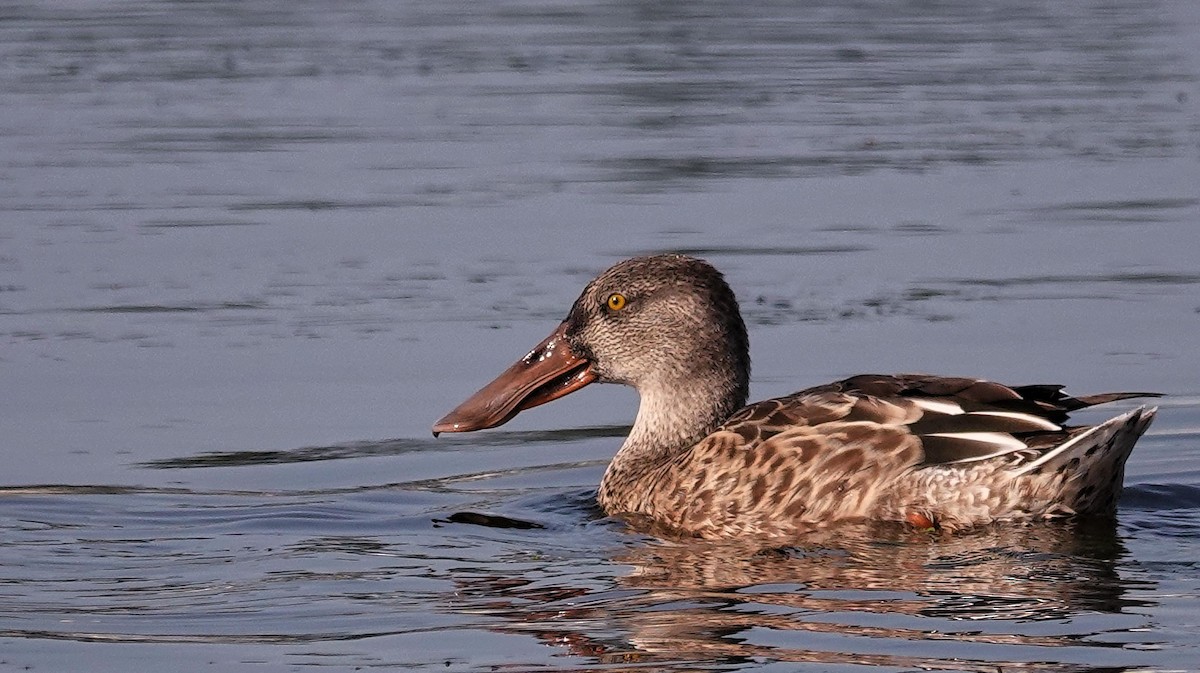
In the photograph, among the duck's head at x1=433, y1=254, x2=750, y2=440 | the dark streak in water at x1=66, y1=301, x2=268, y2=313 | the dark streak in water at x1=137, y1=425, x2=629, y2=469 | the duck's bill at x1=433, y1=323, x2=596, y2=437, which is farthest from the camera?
the dark streak in water at x1=66, y1=301, x2=268, y2=313

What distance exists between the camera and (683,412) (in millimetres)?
9055

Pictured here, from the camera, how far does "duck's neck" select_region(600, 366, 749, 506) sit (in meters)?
8.98

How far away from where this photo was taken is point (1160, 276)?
39.8 feet

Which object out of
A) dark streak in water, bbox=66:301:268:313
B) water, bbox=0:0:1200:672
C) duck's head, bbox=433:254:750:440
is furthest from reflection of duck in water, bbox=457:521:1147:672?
dark streak in water, bbox=66:301:268:313

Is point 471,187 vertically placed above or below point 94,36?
below

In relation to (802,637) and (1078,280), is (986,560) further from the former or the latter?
(1078,280)

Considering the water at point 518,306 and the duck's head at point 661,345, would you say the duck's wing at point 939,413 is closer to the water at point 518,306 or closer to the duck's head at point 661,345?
the water at point 518,306

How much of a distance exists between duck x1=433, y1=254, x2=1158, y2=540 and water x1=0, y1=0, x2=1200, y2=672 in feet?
0.60

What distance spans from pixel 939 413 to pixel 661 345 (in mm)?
→ 1551

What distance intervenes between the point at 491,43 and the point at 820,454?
1374 centimetres

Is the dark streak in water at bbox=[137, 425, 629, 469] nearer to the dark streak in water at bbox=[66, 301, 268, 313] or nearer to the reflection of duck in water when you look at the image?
the reflection of duck in water

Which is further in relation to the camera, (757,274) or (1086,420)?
(757,274)

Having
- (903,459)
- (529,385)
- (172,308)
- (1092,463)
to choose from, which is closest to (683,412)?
(529,385)

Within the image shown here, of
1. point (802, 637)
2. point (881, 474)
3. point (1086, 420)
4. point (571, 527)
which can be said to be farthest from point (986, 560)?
point (1086, 420)
